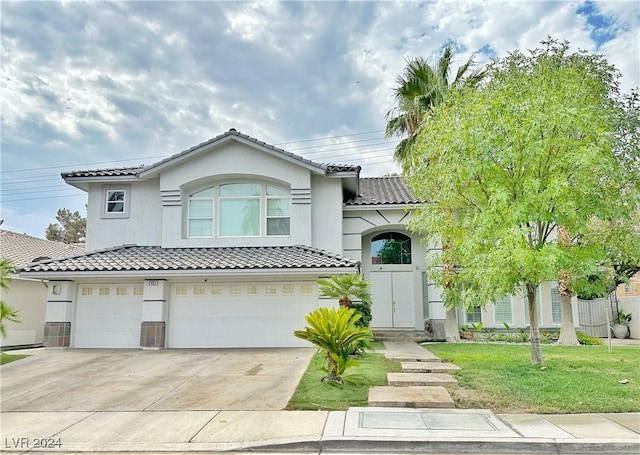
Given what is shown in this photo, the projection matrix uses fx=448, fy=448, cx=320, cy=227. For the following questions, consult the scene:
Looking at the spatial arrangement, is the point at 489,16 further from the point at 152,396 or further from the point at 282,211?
the point at 152,396

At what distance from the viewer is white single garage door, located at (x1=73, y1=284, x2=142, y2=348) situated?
15.0 meters

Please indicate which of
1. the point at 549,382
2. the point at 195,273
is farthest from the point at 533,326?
the point at 195,273

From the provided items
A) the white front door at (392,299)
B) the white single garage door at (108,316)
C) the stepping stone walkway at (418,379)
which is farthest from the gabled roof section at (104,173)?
the stepping stone walkway at (418,379)

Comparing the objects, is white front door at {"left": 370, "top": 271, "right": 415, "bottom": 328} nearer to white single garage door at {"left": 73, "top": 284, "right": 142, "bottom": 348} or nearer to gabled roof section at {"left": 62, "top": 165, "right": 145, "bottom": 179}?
white single garage door at {"left": 73, "top": 284, "right": 142, "bottom": 348}

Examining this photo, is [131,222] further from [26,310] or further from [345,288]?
→ [345,288]

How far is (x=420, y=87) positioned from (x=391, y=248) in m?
6.47

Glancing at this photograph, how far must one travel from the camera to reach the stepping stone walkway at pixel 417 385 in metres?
7.70

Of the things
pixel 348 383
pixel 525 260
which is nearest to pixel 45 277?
pixel 348 383

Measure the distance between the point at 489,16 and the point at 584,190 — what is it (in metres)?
5.70

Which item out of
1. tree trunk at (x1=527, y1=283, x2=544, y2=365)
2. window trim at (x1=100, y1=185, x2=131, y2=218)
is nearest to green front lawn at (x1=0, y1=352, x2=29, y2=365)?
window trim at (x1=100, y1=185, x2=131, y2=218)

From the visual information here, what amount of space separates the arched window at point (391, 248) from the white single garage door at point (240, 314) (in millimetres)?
4907

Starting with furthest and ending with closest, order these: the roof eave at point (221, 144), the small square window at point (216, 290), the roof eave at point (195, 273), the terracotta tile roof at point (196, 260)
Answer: the roof eave at point (221, 144) < the small square window at point (216, 290) < the terracotta tile roof at point (196, 260) < the roof eave at point (195, 273)

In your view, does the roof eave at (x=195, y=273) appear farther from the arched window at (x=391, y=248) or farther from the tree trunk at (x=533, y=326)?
the tree trunk at (x=533, y=326)

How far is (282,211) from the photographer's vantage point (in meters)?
16.5
